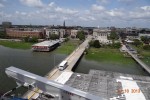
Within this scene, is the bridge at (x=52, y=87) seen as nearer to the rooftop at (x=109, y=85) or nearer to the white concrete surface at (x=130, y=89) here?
the rooftop at (x=109, y=85)

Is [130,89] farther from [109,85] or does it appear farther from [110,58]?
[110,58]

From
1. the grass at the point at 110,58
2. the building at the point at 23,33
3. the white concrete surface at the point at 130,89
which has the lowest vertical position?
the grass at the point at 110,58

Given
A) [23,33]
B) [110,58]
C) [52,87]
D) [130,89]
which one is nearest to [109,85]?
[130,89]

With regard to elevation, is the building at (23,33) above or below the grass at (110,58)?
above

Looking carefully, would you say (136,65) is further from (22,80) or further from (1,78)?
(22,80)

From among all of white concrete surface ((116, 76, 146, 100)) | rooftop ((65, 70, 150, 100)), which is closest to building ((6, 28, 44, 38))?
rooftop ((65, 70, 150, 100))

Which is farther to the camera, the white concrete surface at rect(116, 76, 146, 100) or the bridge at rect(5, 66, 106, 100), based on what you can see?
the white concrete surface at rect(116, 76, 146, 100)

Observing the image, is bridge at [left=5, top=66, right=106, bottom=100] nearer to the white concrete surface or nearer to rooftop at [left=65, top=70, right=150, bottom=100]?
rooftop at [left=65, top=70, right=150, bottom=100]
